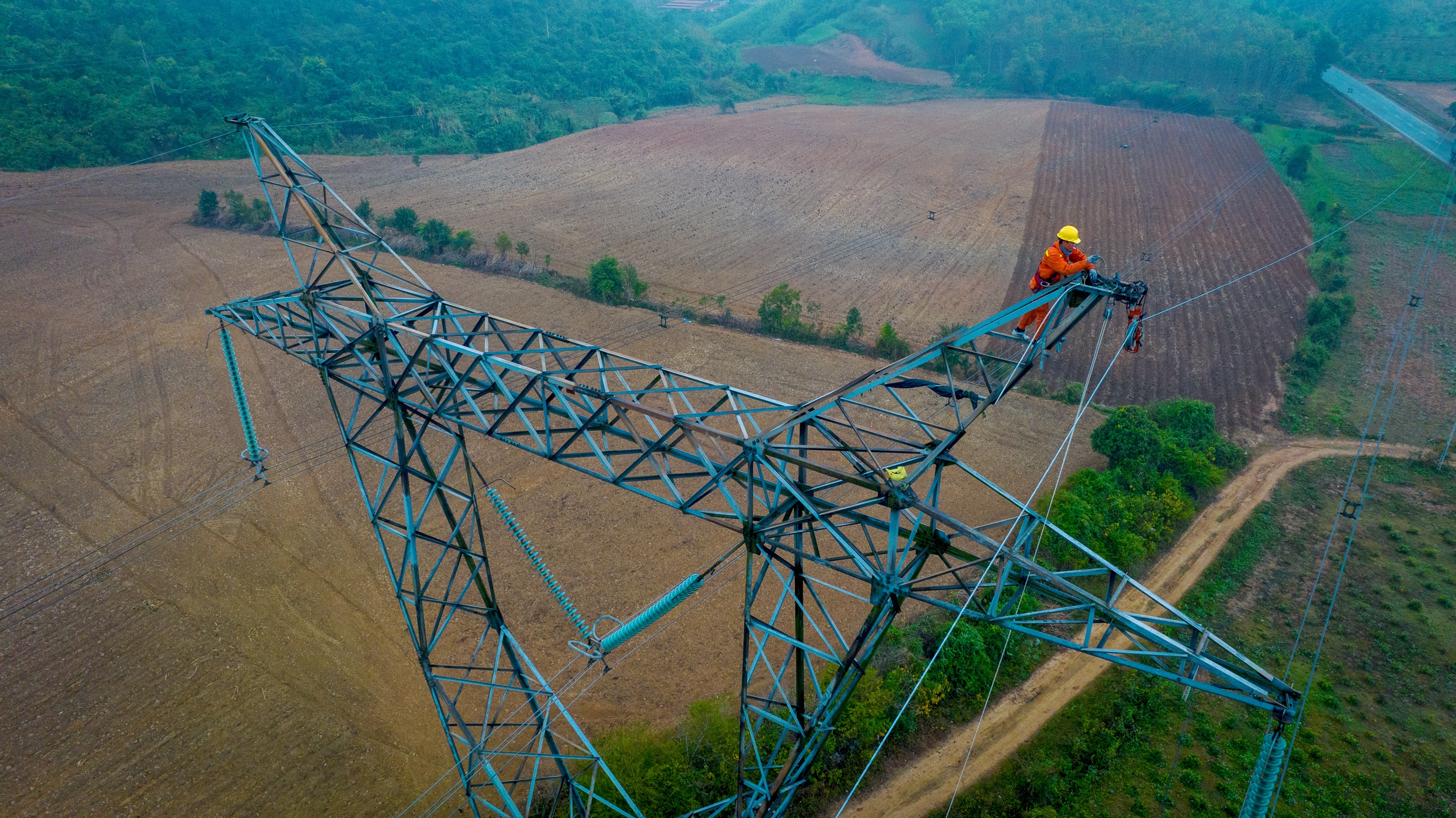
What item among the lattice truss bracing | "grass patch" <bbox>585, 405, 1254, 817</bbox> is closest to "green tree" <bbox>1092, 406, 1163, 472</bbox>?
"grass patch" <bbox>585, 405, 1254, 817</bbox>

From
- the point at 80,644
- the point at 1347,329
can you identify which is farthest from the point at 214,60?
the point at 1347,329

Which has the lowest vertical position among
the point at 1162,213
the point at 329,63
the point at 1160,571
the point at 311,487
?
the point at 1160,571

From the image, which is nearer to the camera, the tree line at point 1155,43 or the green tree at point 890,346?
the green tree at point 890,346

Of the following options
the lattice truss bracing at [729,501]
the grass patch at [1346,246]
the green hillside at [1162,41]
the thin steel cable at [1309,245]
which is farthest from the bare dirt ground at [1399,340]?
the green hillside at [1162,41]

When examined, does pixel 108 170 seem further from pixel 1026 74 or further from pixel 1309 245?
pixel 1026 74

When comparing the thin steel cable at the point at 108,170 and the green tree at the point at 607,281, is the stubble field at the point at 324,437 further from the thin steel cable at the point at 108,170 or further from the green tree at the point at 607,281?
the green tree at the point at 607,281

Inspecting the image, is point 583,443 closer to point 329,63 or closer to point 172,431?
point 172,431

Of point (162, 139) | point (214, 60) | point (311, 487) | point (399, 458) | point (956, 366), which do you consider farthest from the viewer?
point (214, 60)

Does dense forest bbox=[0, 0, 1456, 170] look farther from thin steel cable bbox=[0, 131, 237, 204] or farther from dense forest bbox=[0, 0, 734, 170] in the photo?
thin steel cable bbox=[0, 131, 237, 204]
